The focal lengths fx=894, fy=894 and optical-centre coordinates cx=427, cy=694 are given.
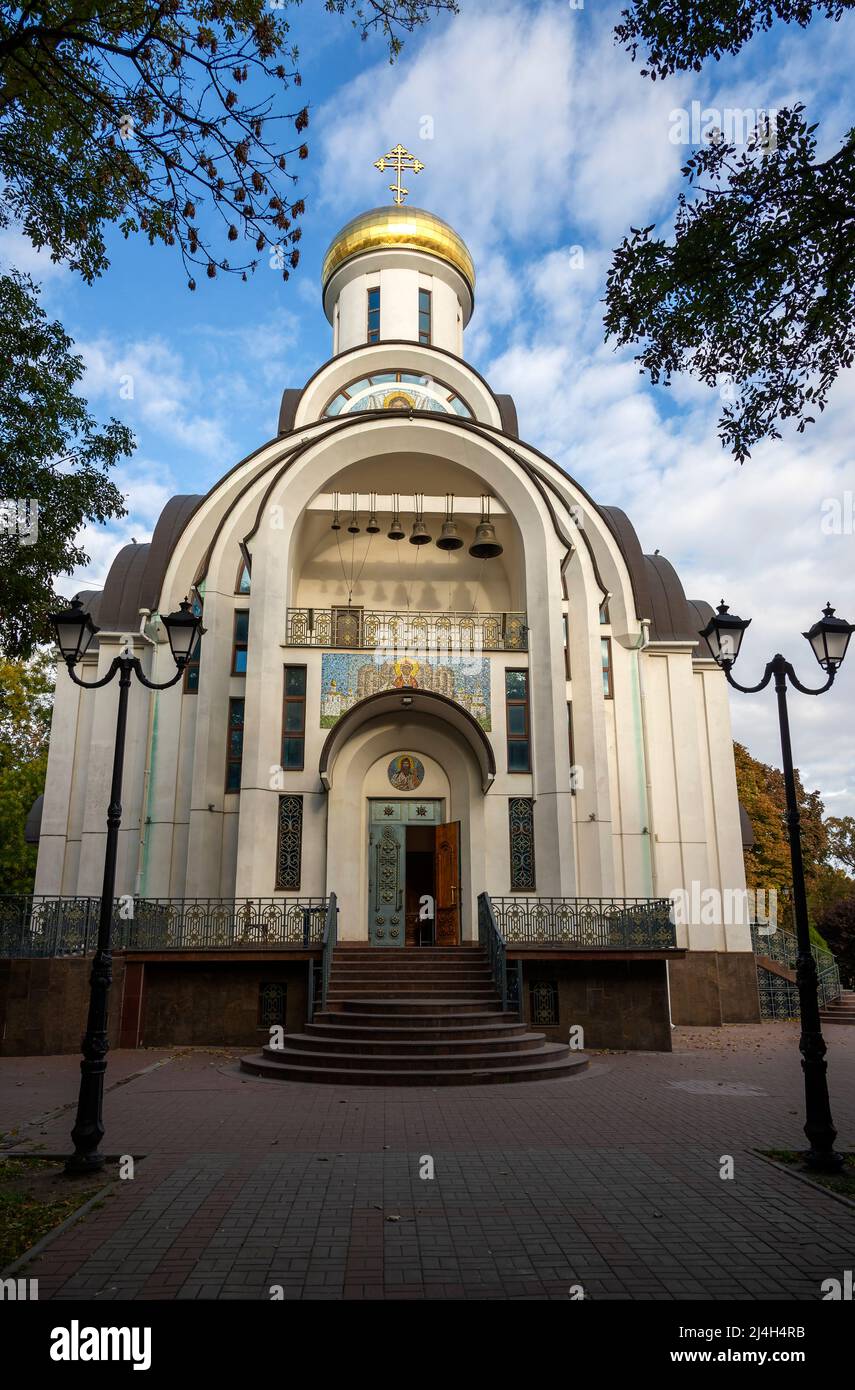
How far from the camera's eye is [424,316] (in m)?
27.2

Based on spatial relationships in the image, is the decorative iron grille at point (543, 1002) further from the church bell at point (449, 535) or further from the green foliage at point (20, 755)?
the green foliage at point (20, 755)

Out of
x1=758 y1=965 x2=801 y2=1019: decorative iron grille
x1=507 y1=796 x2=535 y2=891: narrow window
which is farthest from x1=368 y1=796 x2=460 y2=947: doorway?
x1=758 y1=965 x2=801 y2=1019: decorative iron grille

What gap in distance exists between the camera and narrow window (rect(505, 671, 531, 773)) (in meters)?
19.1

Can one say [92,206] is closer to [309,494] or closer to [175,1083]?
[175,1083]

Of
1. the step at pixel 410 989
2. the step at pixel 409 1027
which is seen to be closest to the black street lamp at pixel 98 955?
the step at pixel 409 1027

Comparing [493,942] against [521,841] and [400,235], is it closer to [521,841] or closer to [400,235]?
[521,841]

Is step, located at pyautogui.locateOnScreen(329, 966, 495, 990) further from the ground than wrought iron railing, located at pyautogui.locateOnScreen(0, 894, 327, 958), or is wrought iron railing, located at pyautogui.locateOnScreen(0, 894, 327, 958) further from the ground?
wrought iron railing, located at pyautogui.locateOnScreen(0, 894, 327, 958)

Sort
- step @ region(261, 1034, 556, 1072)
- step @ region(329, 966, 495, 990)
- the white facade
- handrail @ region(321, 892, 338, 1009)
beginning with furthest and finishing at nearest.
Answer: the white facade
step @ region(329, 966, 495, 990)
handrail @ region(321, 892, 338, 1009)
step @ region(261, 1034, 556, 1072)

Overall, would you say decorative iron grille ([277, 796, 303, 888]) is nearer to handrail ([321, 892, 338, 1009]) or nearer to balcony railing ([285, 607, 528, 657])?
handrail ([321, 892, 338, 1009])

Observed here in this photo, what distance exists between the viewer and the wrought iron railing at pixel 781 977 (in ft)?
74.6

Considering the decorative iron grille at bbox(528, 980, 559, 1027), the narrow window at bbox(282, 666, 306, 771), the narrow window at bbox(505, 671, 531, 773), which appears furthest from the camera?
the narrow window at bbox(505, 671, 531, 773)

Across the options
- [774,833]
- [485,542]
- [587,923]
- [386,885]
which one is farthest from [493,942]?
[774,833]

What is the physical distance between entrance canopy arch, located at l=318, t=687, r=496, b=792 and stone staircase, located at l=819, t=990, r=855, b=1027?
1301 cm
